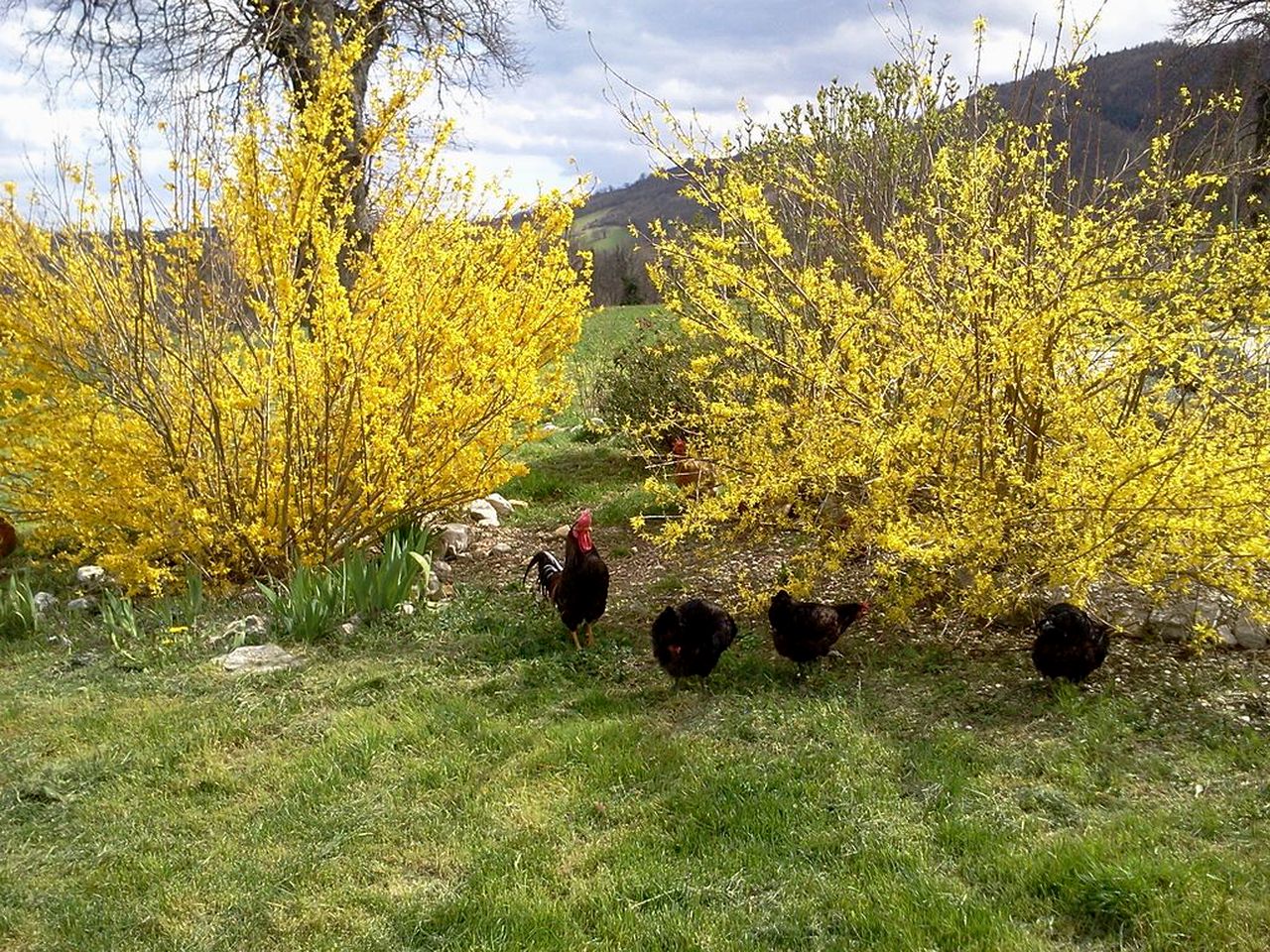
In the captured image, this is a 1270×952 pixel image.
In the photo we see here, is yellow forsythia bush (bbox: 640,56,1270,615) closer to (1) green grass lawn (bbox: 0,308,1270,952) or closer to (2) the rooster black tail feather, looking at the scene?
(1) green grass lawn (bbox: 0,308,1270,952)

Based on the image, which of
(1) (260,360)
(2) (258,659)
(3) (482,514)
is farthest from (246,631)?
(3) (482,514)

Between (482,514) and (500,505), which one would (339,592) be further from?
(500,505)

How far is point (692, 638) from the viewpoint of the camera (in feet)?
12.5

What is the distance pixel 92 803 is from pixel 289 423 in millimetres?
2249

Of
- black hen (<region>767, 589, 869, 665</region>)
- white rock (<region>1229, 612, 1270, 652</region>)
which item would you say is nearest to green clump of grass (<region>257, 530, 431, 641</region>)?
black hen (<region>767, 589, 869, 665</region>)

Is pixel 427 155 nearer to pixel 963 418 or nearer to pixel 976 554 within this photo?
pixel 963 418

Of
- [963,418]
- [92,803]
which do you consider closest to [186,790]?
[92,803]

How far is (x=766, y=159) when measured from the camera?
610 cm

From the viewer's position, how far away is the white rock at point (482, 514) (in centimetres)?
681

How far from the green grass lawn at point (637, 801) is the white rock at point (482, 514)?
2.36 m

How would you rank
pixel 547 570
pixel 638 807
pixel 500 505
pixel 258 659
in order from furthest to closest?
pixel 500 505
pixel 547 570
pixel 258 659
pixel 638 807

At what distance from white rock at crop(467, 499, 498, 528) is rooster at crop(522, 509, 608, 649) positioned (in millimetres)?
2411

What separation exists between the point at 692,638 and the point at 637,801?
896mm

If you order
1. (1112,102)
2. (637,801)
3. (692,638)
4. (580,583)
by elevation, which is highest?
(1112,102)
